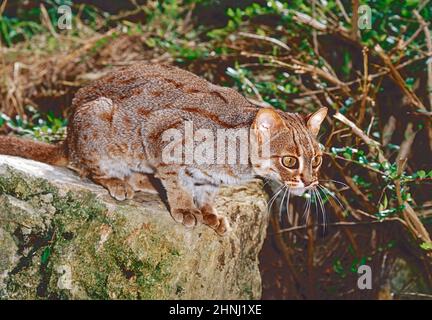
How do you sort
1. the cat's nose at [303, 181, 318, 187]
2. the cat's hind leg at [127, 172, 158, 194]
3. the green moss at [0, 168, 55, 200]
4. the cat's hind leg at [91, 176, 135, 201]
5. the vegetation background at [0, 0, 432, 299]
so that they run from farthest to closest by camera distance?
the vegetation background at [0, 0, 432, 299], the cat's hind leg at [127, 172, 158, 194], the cat's hind leg at [91, 176, 135, 201], the green moss at [0, 168, 55, 200], the cat's nose at [303, 181, 318, 187]

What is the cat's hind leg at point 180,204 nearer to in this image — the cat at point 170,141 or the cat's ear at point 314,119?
the cat at point 170,141

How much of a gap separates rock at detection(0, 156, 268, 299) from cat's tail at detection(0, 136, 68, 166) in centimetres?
28

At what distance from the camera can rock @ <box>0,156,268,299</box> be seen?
3.93 m

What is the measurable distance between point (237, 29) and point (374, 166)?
2444mm

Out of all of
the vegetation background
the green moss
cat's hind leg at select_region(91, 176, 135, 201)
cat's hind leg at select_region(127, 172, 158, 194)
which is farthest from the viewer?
the vegetation background

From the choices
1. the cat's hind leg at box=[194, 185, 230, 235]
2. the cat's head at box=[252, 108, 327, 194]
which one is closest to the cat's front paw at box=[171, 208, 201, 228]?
the cat's hind leg at box=[194, 185, 230, 235]

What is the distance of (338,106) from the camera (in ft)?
17.9

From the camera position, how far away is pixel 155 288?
156 inches

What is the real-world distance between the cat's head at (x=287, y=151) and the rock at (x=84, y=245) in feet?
2.17

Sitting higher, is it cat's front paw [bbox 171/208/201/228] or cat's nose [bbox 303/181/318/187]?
cat's nose [bbox 303/181/318/187]

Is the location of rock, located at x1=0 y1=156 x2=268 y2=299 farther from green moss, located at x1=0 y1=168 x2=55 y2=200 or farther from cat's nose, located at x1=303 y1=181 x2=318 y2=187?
cat's nose, located at x1=303 y1=181 x2=318 y2=187

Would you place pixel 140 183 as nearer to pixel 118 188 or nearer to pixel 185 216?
pixel 118 188

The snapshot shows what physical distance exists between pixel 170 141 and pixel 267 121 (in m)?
0.62
